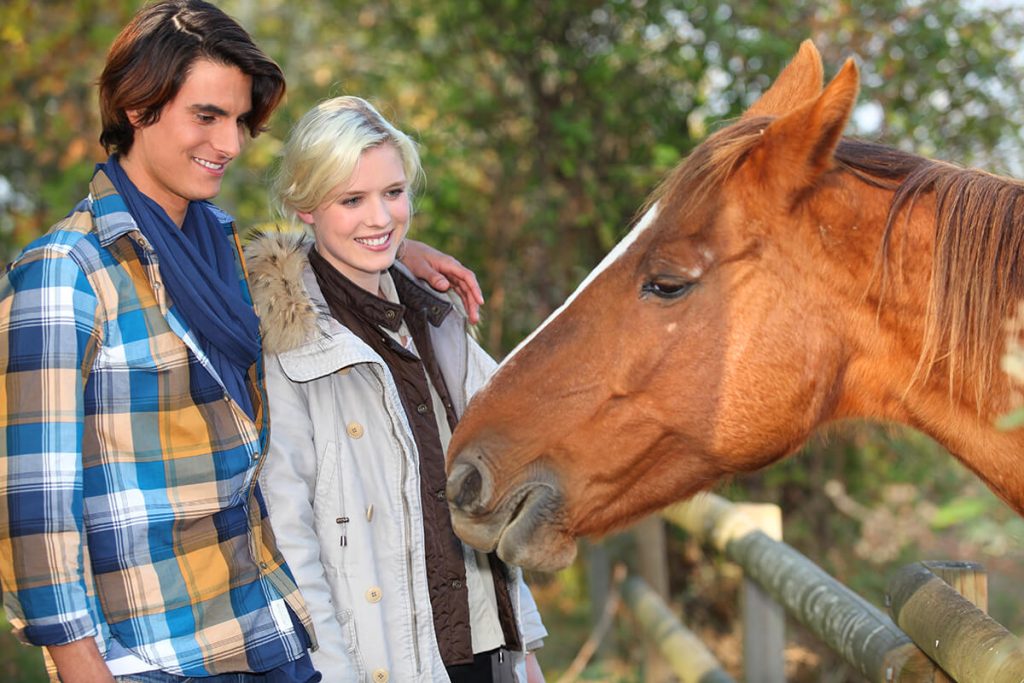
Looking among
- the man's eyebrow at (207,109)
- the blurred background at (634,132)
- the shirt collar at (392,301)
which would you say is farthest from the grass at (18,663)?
the man's eyebrow at (207,109)

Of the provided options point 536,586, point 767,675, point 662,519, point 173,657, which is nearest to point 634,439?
point 173,657

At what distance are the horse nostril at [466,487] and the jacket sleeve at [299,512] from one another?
328 millimetres

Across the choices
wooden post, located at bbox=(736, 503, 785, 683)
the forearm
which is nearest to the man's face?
the forearm

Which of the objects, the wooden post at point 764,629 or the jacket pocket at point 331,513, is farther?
the wooden post at point 764,629

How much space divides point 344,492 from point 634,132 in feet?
14.9

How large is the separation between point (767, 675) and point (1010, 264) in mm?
2623

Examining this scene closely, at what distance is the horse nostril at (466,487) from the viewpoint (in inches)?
85.3

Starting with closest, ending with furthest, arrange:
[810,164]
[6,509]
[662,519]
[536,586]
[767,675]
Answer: [6,509] < [810,164] < [767,675] < [662,519] < [536,586]

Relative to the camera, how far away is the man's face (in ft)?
6.95

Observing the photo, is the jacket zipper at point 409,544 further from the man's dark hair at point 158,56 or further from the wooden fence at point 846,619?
the wooden fence at point 846,619

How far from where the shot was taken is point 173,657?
1.92 meters

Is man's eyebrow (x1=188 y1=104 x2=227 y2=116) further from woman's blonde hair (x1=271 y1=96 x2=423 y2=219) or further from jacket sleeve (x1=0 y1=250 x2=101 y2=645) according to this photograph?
jacket sleeve (x1=0 y1=250 x2=101 y2=645)

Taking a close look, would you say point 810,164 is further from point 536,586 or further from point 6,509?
point 536,586

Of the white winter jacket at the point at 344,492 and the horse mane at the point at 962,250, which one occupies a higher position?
the horse mane at the point at 962,250
